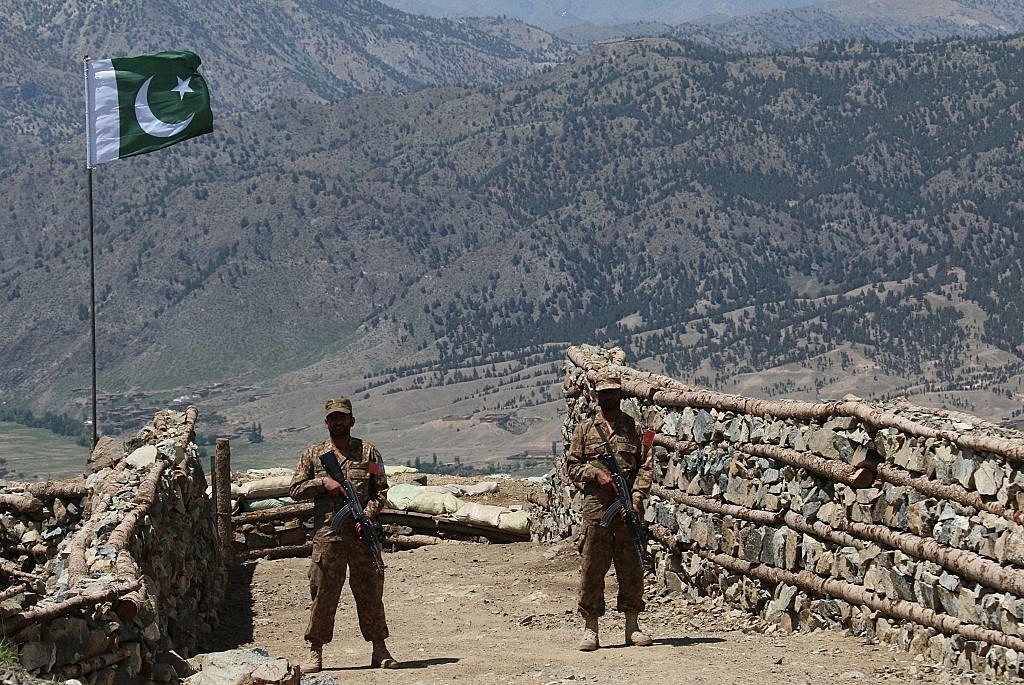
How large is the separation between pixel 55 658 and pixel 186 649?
4.61 metres

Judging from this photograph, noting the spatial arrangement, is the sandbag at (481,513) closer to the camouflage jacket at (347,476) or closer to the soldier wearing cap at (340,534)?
the soldier wearing cap at (340,534)

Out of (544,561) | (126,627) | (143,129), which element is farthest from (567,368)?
(126,627)

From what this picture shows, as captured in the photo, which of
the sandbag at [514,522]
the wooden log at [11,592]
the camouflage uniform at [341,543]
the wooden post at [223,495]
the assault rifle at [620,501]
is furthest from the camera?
the sandbag at [514,522]

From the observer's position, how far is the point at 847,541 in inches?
505

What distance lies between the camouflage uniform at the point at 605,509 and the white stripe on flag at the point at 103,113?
1129cm

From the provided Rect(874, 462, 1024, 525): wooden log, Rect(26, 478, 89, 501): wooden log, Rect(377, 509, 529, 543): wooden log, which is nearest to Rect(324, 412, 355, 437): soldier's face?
Rect(874, 462, 1024, 525): wooden log

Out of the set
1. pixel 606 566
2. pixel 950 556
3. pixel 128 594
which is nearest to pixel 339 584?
pixel 606 566

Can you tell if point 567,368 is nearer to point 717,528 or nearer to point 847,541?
point 717,528

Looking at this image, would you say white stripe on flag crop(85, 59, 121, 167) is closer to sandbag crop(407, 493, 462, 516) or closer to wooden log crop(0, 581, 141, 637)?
sandbag crop(407, 493, 462, 516)

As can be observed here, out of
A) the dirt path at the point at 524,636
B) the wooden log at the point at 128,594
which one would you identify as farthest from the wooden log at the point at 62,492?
the wooden log at the point at 128,594

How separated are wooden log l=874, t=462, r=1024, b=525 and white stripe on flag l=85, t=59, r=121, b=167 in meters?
12.8

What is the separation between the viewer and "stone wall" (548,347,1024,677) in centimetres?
1115

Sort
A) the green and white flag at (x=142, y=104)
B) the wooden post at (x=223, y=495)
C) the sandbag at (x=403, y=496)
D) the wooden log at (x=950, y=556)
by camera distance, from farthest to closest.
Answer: the green and white flag at (x=142, y=104)
the sandbag at (x=403, y=496)
the wooden post at (x=223, y=495)
the wooden log at (x=950, y=556)

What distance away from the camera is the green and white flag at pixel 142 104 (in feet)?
73.3
